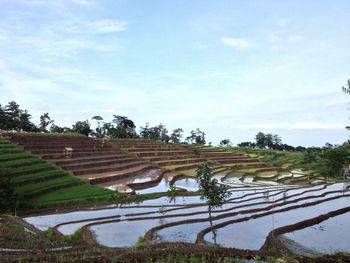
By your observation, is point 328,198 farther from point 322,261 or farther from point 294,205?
point 322,261

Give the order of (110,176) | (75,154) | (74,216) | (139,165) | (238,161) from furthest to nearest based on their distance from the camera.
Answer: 1. (238,161)
2. (139,165)
3. (75,154)
4. (110,176)
5. (74,216)

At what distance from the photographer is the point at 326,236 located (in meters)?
14.8

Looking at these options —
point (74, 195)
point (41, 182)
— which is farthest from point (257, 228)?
point (41, 182)

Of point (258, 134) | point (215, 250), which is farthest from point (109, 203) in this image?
point (258, 134)

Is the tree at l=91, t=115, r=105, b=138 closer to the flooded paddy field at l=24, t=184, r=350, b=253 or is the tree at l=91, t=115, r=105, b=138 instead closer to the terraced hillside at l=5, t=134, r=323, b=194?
the terraced hillside at l=5, t=134, r=323, b=194

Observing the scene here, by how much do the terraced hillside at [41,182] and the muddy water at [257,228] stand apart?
9.51 m

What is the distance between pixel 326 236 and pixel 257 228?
2672mm

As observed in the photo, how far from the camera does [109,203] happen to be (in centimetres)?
2194

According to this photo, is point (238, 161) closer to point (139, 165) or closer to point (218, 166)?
point (218, 166)

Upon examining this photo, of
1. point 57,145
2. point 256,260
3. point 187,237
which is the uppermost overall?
point 57,145

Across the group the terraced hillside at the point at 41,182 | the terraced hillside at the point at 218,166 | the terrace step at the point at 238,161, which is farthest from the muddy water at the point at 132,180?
the terrace step at the point at 238,161

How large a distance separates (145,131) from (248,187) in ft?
150

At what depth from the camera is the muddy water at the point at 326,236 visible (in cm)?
1304

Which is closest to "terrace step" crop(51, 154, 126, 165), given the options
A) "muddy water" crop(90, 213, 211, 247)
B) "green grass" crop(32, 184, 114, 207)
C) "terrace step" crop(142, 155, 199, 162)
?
"terrace step" crop(142, 155, 199, 162)
